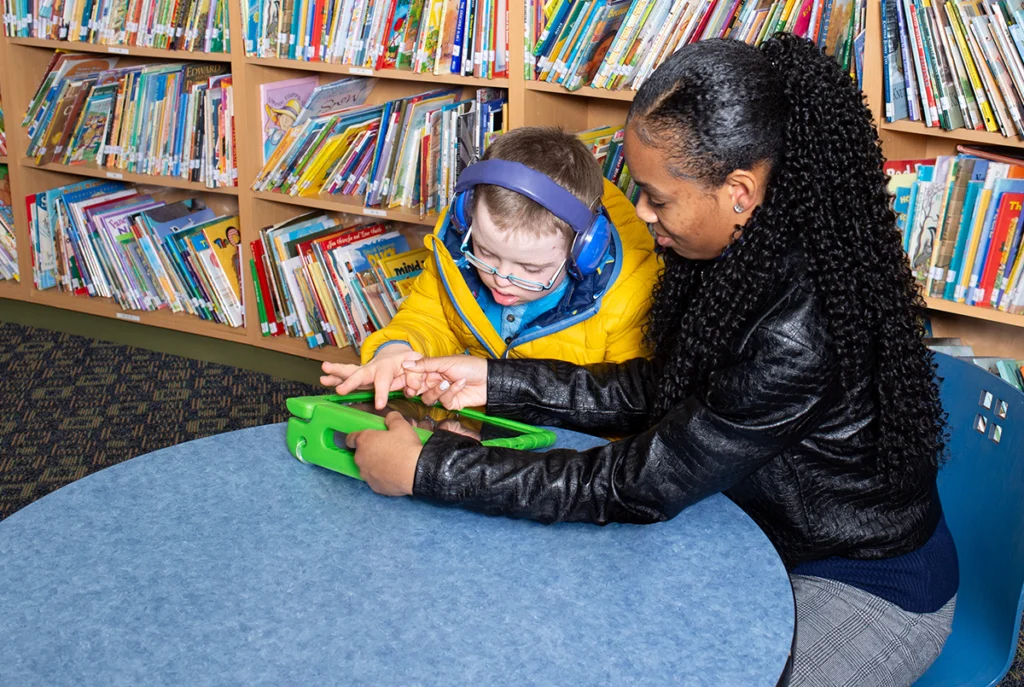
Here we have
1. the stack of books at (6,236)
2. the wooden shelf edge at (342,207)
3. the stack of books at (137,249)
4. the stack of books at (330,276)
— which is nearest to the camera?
the wooden shelf edge at (342,207)

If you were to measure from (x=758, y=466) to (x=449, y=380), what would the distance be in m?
0.53

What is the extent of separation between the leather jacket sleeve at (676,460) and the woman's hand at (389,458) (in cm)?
2

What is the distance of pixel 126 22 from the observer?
3324 mm

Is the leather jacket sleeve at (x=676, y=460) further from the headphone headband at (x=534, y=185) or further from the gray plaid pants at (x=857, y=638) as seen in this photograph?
the headphone headband at (x=534, y=185)

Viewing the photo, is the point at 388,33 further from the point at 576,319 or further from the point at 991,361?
the point at 991,361

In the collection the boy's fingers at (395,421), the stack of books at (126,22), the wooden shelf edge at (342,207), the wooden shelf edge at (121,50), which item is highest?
the stack of books at (126,22)

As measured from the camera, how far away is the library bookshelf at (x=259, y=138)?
2.42 m

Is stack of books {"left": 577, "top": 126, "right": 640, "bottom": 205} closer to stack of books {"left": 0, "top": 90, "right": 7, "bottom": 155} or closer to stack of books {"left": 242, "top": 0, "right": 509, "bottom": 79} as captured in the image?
stack of books {"left": 242, "top": 0, "right": 509, "bottom": 79}

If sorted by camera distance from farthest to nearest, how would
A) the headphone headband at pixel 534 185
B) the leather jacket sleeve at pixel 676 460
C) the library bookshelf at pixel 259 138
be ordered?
the library bookshelf at pixel 259 138, the headphone headband at pixel 534 185, the leather jacket sleeve at pixel 676 460

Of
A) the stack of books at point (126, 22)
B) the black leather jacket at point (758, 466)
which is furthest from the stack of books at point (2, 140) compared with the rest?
the black leather jacket at point (758, 466)

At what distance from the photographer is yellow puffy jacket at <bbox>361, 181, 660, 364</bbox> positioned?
184 centimetres

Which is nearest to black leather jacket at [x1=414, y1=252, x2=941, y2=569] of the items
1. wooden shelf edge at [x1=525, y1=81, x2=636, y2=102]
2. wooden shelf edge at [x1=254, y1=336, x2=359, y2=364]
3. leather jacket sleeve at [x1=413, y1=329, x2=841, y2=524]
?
leather jacket sleeve at [x1=413, y1=329, x2=841, y2=524]

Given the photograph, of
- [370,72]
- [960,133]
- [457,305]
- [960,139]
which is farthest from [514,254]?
[370,72]

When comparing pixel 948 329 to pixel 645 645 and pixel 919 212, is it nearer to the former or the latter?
pixel 919 212
